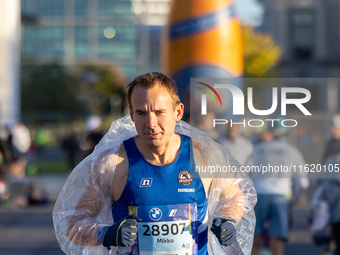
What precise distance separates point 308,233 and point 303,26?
3549cm

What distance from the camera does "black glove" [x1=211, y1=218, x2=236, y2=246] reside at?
99.2 inches

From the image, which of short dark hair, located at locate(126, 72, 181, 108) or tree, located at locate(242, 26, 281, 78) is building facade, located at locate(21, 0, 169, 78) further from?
short dark hair, located at locate(126, 72, 181, 108)

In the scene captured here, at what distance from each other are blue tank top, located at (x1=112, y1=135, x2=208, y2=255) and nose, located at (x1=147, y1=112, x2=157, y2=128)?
187mm

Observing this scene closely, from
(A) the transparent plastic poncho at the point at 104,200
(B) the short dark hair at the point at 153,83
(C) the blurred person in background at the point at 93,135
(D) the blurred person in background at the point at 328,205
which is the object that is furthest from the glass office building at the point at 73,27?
(B) the short dark hair at the point at 153,83

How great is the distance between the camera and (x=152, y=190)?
255 centimetres

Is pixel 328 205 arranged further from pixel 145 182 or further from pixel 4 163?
pixel 4 163

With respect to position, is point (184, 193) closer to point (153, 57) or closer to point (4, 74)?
point (4, 74)

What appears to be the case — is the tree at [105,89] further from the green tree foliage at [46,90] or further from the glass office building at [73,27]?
the glass office building at [73,27]

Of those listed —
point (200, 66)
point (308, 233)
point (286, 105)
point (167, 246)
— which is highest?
point (200, 66)

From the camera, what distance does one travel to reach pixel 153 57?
279ft

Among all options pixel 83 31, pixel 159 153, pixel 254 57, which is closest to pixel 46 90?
pixel 254 57

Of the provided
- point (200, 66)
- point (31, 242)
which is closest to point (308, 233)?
point (200, 66)

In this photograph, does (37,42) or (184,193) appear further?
(37,42)

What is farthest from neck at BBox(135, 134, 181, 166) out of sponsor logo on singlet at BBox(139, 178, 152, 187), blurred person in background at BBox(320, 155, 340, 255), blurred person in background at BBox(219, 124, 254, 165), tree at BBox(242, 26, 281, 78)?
tree at BBox(242, 26, 281, 78)
